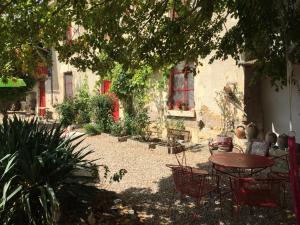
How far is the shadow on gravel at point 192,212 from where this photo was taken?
4859mm

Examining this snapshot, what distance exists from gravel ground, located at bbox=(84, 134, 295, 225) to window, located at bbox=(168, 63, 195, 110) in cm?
195

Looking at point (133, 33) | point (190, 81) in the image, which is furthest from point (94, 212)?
point (190, 81)

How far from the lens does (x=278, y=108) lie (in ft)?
30.5

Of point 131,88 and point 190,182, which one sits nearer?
point 190,182

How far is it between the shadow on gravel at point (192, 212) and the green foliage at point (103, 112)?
23.2 feet

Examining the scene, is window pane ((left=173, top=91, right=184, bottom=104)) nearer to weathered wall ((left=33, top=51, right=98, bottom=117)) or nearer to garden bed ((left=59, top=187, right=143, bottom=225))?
weathered wall ((left=33, top=51, right=98, bottom=117))

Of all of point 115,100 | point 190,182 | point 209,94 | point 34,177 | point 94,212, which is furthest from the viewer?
point 115,100

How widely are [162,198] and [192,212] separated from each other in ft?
2.58

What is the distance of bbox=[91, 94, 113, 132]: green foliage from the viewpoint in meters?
13.0

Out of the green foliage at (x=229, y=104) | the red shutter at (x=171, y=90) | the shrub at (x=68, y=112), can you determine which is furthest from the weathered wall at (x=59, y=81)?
the green foliage at (x=229, y=104)

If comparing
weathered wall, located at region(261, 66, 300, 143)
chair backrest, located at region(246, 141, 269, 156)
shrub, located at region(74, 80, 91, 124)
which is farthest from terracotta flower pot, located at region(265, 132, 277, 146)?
shrub, located at region(74, 80, 91, 124)

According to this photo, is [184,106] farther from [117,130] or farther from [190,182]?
[190,182]

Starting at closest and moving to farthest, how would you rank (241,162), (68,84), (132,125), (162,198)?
(241,162) → (162,198) → (132,125) → (68,84)

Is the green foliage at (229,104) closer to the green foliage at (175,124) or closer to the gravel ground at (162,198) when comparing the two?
the gravel ground at (162,198)
